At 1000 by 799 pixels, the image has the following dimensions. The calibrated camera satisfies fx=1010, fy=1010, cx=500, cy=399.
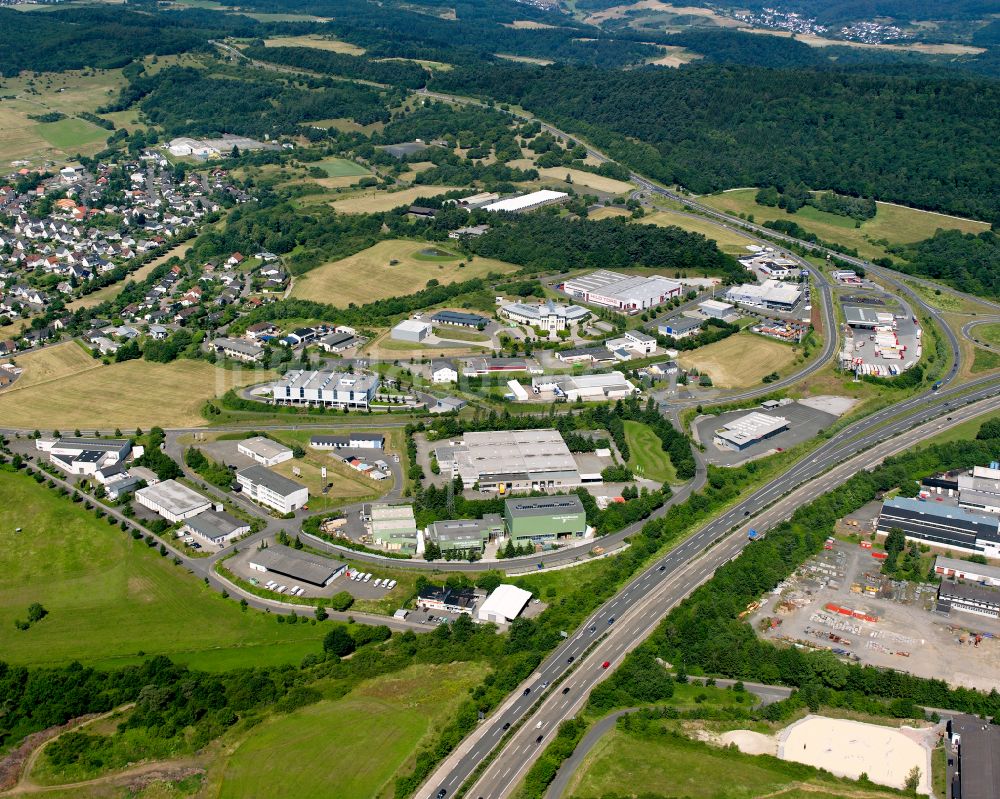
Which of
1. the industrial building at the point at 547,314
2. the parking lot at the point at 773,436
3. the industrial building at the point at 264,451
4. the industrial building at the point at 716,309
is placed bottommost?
the industrial building at the point at 264,451

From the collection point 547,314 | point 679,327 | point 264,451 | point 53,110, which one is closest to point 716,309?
point 679,327

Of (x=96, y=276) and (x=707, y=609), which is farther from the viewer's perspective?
(x=96, y=276)

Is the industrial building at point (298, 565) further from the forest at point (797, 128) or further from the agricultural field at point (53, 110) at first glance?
the agricultural field at point (53, 110)

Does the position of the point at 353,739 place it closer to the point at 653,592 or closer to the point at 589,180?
the point at 653,592

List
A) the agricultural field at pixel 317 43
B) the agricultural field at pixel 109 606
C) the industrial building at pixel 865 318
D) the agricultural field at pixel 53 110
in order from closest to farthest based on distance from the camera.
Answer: the agricultural field at pixel 109 606, the industrial building at pixel 865 318, the agricultural field at pixel 53 110, the agricultural field at pixel 317 43

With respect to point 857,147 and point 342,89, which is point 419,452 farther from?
point 342,89

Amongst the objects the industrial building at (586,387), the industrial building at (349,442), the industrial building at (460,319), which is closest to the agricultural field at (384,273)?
the industrial building at (460,319)

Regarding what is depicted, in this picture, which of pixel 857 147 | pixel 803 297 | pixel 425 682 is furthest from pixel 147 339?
pixel 857 147
